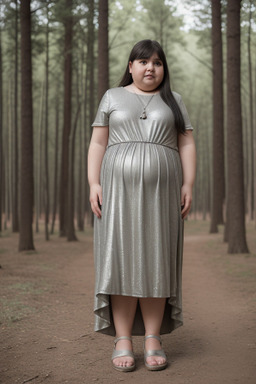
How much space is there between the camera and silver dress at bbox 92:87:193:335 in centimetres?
286

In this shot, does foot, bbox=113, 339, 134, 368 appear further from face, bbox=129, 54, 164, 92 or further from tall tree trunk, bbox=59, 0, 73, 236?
tall tree trunk, bbox=59, 0, 73, 236

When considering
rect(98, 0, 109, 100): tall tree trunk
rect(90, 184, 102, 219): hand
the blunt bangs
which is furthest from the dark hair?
rect(98, 0, 109, 100): tall tree trunk

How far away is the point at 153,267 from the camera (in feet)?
9.37

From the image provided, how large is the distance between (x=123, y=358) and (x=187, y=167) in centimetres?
138

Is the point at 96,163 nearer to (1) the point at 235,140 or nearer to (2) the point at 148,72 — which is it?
(2) the point at 148,72

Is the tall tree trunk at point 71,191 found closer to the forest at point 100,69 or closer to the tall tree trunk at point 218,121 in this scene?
the forest at point 100,69

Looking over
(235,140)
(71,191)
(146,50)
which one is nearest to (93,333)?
→ (146,50)

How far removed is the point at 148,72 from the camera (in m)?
3.00

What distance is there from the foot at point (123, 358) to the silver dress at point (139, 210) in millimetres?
151

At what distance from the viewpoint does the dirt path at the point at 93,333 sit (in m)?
2.82

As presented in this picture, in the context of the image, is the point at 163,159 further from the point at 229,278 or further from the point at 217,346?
the point at 229,278

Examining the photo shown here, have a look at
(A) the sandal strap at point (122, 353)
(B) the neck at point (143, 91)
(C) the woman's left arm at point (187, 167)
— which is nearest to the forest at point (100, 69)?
(B) the neck at point (143, 91)

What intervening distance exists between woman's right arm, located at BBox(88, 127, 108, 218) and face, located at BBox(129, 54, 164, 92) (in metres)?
0.41

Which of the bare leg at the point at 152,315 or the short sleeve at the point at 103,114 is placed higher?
the short sleeve at the point at 103,114
